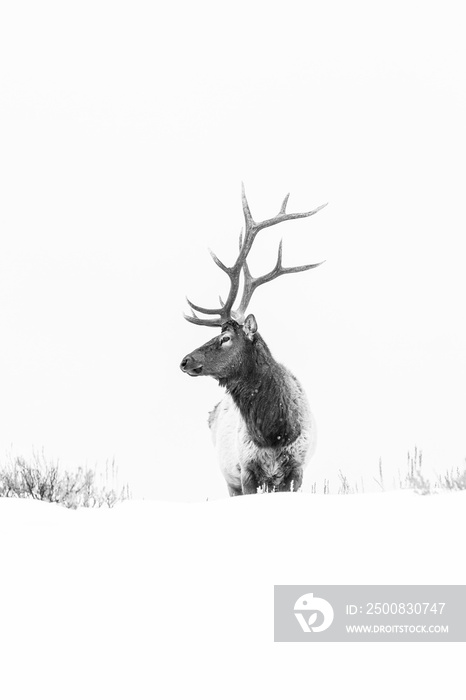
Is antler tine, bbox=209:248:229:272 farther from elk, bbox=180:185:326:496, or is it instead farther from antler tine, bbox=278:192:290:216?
antler tine, bbox=278:192:290:216

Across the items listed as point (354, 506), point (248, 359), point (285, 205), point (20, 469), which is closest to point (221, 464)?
point (248, 359)

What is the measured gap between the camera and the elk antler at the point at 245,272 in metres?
9.70

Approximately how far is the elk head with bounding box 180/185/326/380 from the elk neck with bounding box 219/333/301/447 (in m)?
0.10

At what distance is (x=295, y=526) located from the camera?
4.46 meters

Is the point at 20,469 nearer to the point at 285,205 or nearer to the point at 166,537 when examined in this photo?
the point at 166,537

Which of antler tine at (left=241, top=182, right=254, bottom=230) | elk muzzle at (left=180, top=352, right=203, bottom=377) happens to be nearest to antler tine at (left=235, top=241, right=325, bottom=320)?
antler tine at (left=241, top=182, right=254, bottom=230)

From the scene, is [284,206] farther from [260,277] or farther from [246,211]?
[260,277]

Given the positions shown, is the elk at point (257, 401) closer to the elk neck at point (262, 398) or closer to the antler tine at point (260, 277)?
the elk neck at point (262, 398)

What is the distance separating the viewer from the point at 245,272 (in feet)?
32.9

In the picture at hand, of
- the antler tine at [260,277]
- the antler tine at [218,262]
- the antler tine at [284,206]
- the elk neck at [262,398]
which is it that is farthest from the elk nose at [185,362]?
the antler tine at [284,206]

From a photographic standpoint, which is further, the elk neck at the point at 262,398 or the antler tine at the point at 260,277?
the antler tine at the point at 260,277

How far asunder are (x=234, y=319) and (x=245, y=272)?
2.35 ft

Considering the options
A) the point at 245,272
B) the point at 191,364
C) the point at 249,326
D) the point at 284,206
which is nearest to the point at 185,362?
the point at 191,364

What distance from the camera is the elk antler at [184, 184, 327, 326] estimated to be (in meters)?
9.70
